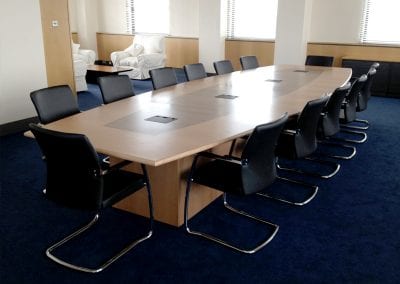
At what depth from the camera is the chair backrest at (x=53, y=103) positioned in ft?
9.76

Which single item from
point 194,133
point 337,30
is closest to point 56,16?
point 194,133

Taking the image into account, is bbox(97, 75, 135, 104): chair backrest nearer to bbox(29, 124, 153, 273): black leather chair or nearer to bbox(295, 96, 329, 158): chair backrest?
bbox(29, 124, 153, 273): black leather chair

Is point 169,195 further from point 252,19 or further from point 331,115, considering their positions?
point 252,19

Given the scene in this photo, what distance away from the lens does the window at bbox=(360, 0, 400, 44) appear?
729cm

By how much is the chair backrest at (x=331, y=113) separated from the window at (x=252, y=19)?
212 inches

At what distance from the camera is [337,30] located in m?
7.82

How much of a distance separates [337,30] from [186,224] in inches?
252

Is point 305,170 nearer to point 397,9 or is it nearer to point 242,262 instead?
point 242,262

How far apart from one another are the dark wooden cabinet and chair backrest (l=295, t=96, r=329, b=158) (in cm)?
460

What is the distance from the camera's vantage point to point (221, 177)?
2576mm

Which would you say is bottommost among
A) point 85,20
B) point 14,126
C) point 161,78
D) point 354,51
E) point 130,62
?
point 14,126

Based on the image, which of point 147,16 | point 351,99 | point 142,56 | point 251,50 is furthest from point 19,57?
point 147,16

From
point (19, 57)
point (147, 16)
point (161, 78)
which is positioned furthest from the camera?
point (147, 16)

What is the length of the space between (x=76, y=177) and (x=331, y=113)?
2.39 meters
